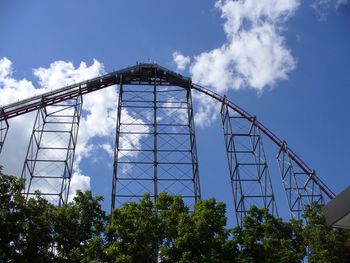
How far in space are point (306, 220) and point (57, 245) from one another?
10.5 meters

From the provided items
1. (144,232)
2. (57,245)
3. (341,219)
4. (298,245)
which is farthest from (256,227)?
(57,245)

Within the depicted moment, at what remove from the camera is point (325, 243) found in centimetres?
1767

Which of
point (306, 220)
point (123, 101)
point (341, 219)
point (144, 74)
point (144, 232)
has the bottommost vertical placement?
point (341, 219)

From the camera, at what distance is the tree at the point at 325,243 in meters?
17.2

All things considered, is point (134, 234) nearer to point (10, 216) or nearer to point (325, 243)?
point (10, 216)

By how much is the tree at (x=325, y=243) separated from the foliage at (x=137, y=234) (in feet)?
0.13

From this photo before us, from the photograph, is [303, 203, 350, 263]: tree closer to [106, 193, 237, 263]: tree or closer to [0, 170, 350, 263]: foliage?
[0, 170, 350, 263]: foliage

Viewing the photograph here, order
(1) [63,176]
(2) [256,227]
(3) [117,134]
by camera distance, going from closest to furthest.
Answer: (2) [256,227] < (1) [63,176] < (3) [117,134]

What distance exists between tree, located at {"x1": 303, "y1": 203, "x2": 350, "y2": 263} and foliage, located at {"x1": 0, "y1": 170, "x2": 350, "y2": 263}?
0.13 ft

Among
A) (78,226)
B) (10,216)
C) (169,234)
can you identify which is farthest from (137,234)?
(10,216)

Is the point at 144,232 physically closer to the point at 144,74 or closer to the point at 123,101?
the point at 123,101

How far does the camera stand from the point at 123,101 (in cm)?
2558

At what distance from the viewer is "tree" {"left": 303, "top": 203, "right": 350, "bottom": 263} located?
17.2m

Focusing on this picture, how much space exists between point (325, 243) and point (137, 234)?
25.8ft
